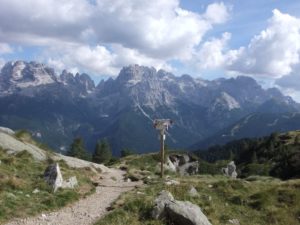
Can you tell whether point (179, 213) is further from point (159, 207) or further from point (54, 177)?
point (54, 177)

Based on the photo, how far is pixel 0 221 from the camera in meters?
20.7

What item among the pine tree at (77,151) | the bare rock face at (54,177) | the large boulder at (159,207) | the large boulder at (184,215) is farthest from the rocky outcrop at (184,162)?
the large boulder at (184,215)

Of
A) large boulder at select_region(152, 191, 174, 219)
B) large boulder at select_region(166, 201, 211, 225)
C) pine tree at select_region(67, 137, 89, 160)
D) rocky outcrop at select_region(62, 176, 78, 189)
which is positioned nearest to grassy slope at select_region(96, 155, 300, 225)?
large boulder at select_region(152, 191, 174, 219)

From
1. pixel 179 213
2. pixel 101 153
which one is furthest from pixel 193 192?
pixel 101 153

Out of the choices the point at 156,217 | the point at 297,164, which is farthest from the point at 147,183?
the point at 297,164

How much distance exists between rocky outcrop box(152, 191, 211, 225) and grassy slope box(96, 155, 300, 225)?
0.52 metres

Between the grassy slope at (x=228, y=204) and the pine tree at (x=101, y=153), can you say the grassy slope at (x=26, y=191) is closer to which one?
the grassy slope at (x=228, y=204)

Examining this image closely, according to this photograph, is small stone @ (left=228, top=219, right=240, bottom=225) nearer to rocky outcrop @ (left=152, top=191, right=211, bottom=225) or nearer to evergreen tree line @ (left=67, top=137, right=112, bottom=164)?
rocky outcrop @ (left=152, top=191, right=211, bottom=225)

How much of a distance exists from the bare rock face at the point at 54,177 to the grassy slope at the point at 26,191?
374 mm

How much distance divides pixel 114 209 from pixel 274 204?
11.0 m

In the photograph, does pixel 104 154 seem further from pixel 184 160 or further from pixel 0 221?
pixel 0 221

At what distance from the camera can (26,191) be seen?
26172mm

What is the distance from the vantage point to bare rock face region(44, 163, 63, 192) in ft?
91.2

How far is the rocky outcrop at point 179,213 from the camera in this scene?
Result: 841 inches
